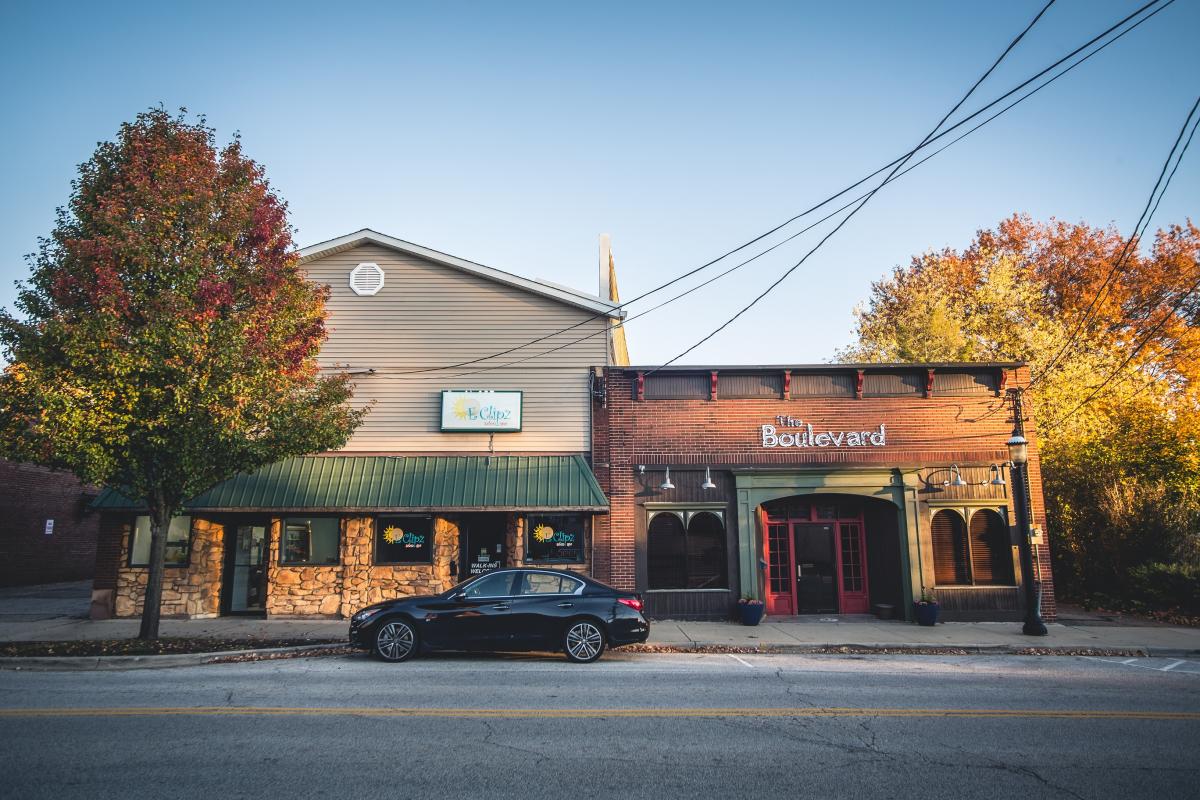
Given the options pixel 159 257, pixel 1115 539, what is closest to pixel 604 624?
pixel 159 257

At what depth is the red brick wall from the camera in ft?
78.8

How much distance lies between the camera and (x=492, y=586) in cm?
1152

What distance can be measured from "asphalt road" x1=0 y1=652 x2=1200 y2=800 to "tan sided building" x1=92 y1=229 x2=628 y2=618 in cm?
594

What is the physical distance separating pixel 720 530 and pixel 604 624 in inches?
250

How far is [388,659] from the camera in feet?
36.6

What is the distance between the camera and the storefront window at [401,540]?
661 inches

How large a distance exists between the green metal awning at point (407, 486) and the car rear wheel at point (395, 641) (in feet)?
15.8

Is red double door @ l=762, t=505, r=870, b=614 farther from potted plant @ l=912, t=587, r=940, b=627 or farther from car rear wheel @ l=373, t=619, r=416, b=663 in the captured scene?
car rear wheel @ l=373, t=619, r=416, b=663

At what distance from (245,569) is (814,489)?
13.7 metres

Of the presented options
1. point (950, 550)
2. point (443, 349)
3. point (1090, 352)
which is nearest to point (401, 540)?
point (443, 349)

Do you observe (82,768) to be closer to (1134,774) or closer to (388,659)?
(388,659)

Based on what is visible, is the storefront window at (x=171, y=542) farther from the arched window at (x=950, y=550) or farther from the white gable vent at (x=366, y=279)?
the arched window at (x=950, y=550)

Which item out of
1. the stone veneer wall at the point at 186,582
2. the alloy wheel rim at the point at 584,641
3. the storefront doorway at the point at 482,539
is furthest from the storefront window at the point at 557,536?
the stone veneer wall at the point at 186,582

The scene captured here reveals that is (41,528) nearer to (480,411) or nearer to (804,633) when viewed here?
(480,411)
